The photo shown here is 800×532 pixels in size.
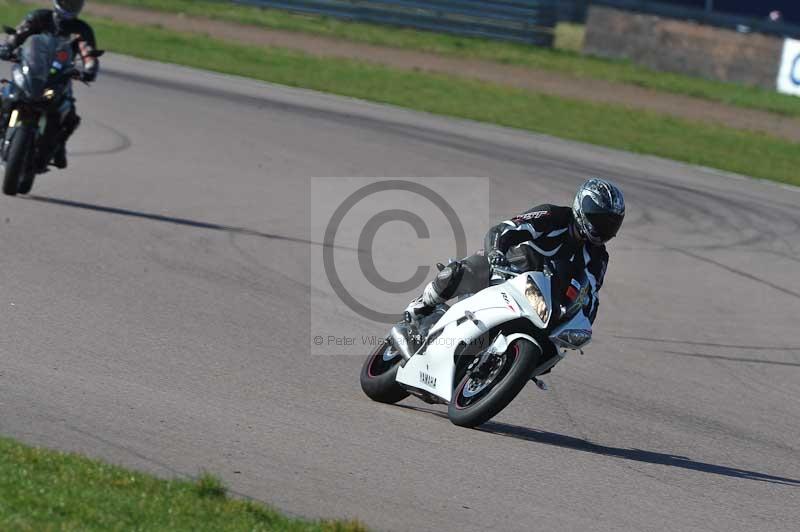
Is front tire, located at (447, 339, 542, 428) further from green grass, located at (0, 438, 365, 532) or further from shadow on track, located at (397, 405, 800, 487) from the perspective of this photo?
green grass, located at (0, 438, 365, 532)

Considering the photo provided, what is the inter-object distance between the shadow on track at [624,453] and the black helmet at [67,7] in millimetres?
6278

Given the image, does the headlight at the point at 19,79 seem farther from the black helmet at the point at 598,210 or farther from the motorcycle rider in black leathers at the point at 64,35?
the black helmet at the point at 598,210

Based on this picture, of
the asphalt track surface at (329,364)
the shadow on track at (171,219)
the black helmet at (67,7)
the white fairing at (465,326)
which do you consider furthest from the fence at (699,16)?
the white fairing at (465,326)

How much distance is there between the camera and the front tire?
659 centimetres

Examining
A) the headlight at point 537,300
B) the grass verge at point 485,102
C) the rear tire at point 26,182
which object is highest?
the headlight at point 537,300

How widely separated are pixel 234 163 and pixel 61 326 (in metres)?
7.54

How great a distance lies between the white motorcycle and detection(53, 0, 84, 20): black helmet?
573 cm

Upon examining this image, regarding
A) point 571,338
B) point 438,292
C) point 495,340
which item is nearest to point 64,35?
point 438,292

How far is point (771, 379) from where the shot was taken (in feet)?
30.9

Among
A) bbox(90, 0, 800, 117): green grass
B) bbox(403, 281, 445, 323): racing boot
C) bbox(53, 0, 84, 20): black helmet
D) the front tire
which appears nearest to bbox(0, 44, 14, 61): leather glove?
bbox(53, 0, 84, 20): black helmet

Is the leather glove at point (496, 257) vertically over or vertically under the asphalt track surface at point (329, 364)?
over

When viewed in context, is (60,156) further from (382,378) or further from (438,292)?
(438,292)

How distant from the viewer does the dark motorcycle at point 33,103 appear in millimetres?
11164

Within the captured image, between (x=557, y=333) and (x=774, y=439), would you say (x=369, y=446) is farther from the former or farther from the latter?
(x=774, y=439)
